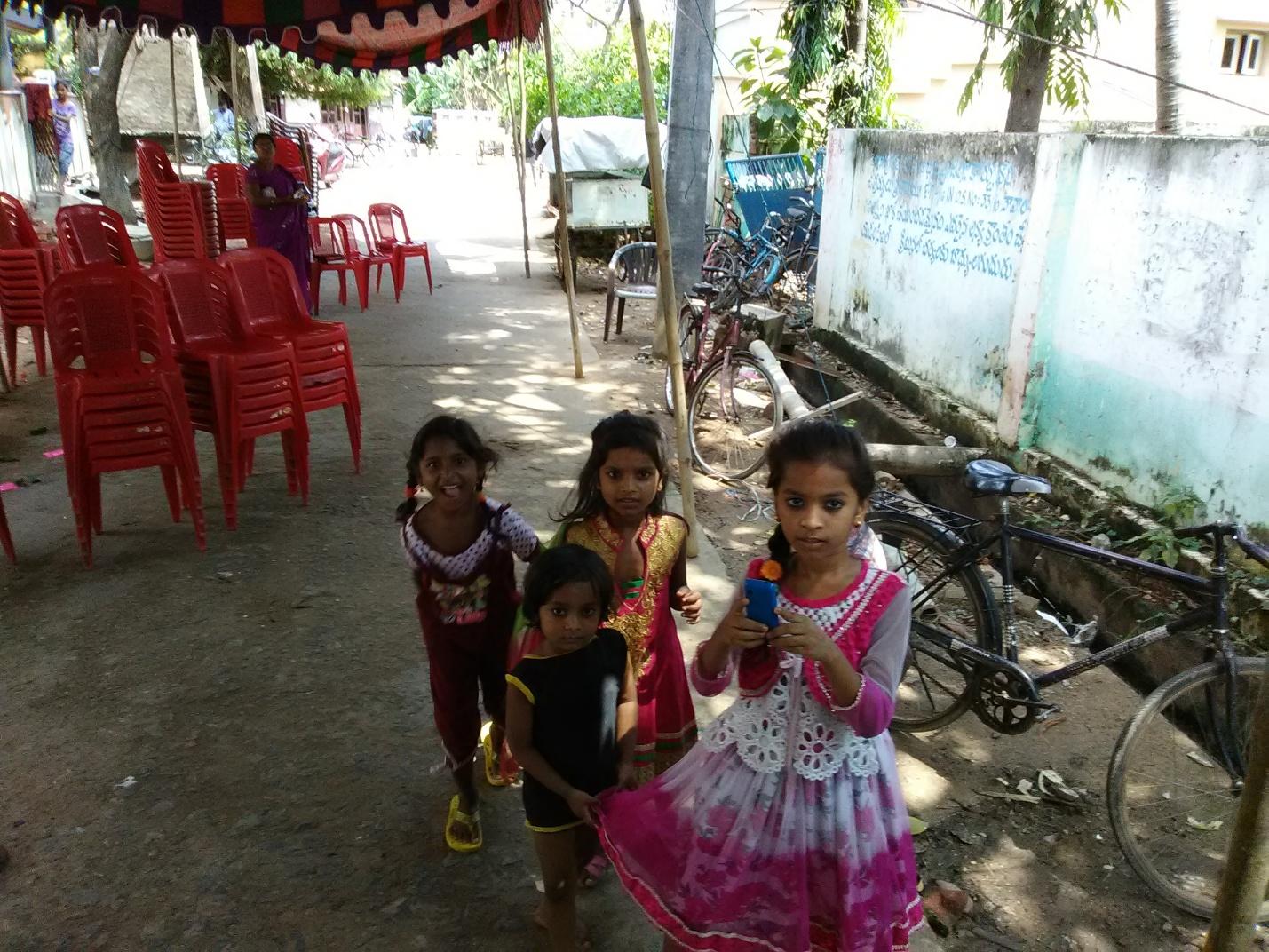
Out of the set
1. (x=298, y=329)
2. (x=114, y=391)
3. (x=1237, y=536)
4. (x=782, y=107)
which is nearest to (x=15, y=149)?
(x=782, y=107)

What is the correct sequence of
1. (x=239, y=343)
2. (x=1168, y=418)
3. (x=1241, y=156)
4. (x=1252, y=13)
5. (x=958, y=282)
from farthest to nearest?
(x=1252, y=13) → (x=958, y=282) → (x=239, y=343) → (x=1168, y=418) → (x=1241, y=156)

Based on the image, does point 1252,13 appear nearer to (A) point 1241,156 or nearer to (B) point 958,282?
(B) point 958,282

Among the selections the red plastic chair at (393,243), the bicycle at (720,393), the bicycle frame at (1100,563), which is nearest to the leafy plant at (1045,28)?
the bicycle at (720,393)

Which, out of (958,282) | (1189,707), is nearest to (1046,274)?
(958,282)

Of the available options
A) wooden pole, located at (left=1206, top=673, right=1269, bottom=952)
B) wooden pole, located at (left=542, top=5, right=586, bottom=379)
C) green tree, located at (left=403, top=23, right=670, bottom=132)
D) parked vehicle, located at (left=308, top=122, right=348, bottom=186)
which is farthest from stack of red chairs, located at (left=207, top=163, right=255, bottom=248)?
parked vehicle, located at (left=308, top=122, right=348, bottom=186)

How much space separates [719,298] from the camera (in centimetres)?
671

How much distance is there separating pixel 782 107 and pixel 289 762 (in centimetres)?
1094

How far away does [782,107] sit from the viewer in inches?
465

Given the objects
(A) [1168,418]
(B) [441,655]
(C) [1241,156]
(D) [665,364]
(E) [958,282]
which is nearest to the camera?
(B) [441,655]

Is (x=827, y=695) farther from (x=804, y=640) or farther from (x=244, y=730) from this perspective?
(x=244, y=730)

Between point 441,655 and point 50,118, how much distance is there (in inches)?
778

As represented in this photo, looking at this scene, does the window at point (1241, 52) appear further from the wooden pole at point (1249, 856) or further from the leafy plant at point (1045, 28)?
the wooden pole at point (1249, 856)

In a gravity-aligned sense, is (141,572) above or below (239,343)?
below

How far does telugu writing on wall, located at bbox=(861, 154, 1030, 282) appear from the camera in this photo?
5332 mm
